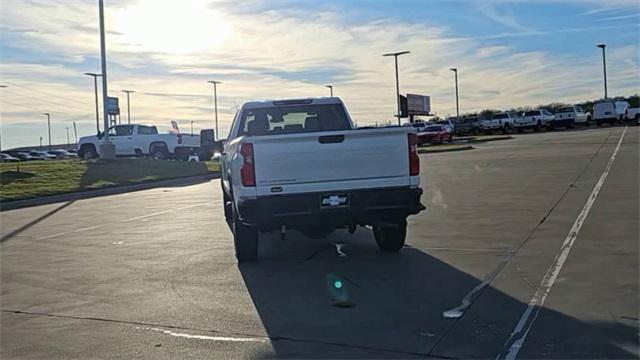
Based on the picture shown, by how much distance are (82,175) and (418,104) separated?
56.7 meters

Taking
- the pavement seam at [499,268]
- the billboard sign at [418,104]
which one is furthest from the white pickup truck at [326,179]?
the billboard sign at [418,104]

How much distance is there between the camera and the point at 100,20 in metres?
28.9

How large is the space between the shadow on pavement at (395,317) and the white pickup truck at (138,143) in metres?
27.4

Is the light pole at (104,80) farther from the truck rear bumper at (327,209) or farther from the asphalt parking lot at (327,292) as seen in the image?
the truck rear bumper at (327,209)

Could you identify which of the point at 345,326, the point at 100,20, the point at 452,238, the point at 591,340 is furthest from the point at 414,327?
the point at 100,20

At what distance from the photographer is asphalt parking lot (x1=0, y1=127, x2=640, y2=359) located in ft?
18.4

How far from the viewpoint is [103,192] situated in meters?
22.4

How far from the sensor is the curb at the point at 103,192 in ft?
62.1

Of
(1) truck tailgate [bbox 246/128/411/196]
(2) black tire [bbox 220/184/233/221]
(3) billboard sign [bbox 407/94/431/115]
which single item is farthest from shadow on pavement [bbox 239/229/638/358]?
(3) billboard sign [bbox 407/94/431/115]

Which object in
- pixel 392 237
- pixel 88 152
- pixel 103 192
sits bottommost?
pixel 392 237

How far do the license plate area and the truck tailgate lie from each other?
0.09 meters

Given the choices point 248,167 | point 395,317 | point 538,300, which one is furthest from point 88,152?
point 538,300

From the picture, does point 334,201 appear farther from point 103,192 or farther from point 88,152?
point 88,152

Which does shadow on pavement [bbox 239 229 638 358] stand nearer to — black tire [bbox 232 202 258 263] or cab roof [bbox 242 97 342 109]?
black tire [bbox 232 202 258 263]
